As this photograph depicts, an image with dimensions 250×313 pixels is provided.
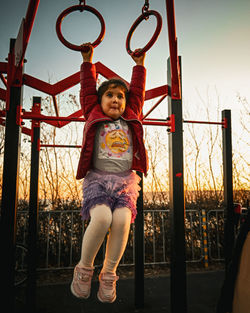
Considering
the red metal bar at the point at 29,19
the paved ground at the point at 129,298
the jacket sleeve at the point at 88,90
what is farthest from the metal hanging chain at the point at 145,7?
the paved ground at the point at 129,298

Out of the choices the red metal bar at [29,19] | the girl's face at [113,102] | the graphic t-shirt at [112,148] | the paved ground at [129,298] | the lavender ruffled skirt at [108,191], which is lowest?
the paved ground at [129,298]

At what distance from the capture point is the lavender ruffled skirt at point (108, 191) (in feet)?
4.82

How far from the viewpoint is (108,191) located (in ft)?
4.91

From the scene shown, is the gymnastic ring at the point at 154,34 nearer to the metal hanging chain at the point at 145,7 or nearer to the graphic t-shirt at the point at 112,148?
the metal hanging chain at the point at 145,7

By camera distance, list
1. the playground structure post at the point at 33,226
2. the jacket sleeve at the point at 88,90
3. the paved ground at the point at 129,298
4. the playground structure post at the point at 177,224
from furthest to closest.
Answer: the paved ground at the point at 129,298 < the playground structure post at the point at 33,226 < the jacket sleeve at the point at 88,90 < the playground structure post at the point at 177,224

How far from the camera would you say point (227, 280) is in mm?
1151

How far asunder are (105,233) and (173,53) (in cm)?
111

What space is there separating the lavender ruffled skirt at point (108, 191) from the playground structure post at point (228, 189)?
1.70m

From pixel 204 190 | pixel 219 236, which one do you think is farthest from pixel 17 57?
pixel 219 236

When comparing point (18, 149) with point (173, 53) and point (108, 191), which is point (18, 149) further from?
point (173, 53)

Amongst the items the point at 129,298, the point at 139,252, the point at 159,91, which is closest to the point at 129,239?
the point at 129,298

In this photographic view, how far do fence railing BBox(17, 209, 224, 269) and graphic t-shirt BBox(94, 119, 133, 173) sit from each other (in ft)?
8.08

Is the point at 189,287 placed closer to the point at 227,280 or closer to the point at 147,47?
the point at 227,280

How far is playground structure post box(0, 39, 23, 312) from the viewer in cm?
140
